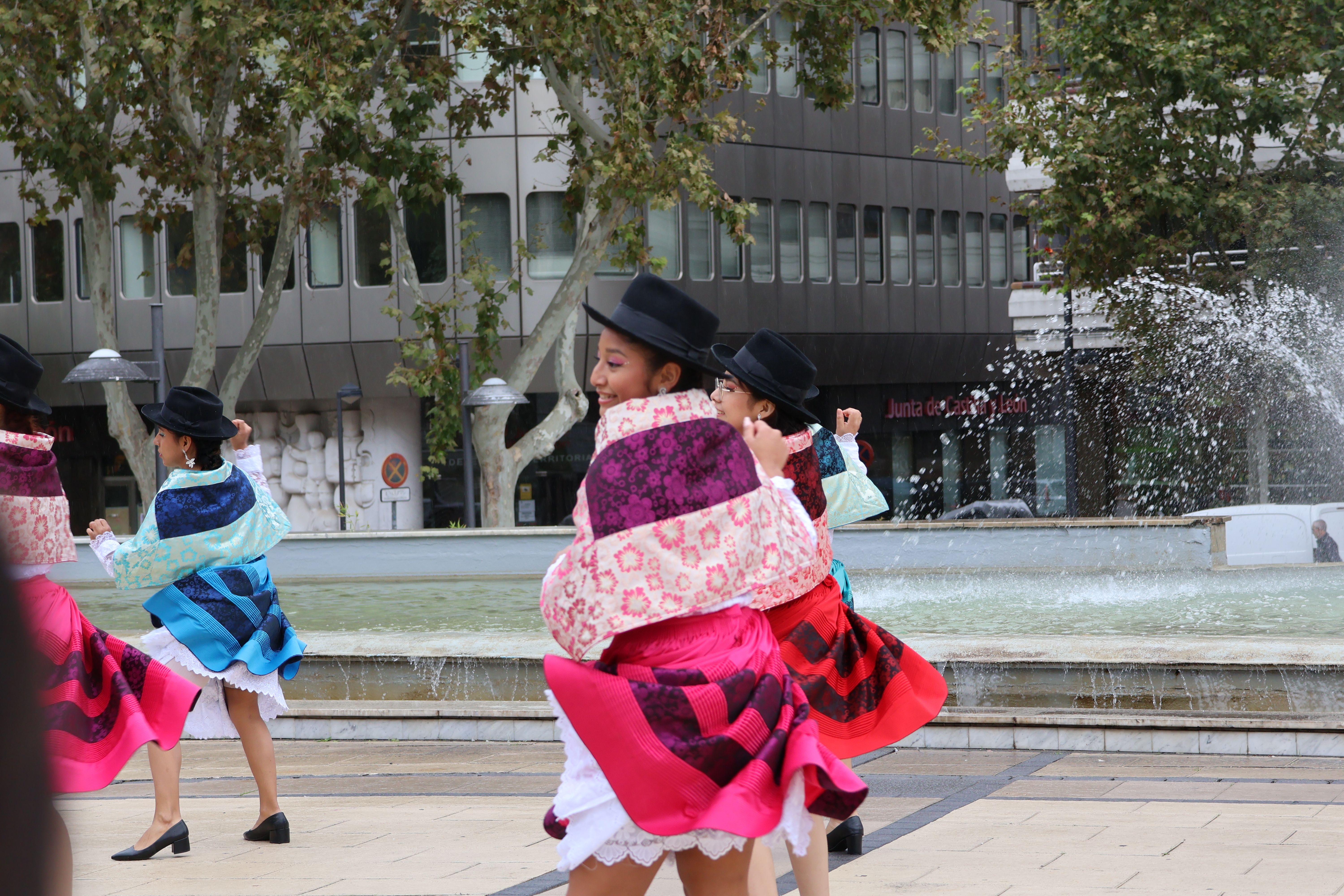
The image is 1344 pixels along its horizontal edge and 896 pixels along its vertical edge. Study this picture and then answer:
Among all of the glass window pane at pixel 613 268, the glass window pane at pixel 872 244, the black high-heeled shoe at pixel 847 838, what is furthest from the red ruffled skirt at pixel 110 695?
the glass window pane at pixel 872 244

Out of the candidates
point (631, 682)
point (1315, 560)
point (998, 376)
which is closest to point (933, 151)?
point (998, 376)

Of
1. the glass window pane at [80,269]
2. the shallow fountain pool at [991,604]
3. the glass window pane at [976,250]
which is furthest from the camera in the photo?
the glass window pane at [976,250]

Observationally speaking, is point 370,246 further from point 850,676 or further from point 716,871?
point 716,871

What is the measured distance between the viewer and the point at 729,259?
34.4 metres

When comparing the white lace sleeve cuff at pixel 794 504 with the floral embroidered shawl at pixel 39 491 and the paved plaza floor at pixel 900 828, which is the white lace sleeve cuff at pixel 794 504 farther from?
the floral embroidered shawl at pixel 39 491

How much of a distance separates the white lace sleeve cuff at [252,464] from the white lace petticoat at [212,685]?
27.2 inches

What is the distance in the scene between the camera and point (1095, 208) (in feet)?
77.2

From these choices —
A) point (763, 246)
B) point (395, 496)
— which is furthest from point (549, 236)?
point (395, 496)

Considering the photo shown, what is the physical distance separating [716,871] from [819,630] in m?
1.72

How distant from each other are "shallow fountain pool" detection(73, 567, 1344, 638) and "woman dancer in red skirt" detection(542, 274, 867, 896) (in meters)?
6.43

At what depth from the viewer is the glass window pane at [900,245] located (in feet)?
124

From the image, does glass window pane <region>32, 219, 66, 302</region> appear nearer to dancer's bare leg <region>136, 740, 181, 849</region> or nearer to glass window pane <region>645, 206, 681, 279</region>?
glass window pane <region>645, 206, 681, 279</region>

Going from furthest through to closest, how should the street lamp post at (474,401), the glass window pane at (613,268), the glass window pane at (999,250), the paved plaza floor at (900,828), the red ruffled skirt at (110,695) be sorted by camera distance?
the glass window pane at (999,250)
the glass window pane at (613,268)
the street lamp post at (474,401)
the paved plaza floor at (900,828)
the red ruffled skirt at (110,695)

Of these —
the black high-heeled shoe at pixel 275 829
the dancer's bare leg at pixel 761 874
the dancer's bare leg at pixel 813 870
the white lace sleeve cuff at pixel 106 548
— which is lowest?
the black high-heeled shoe at pixel 275 829
